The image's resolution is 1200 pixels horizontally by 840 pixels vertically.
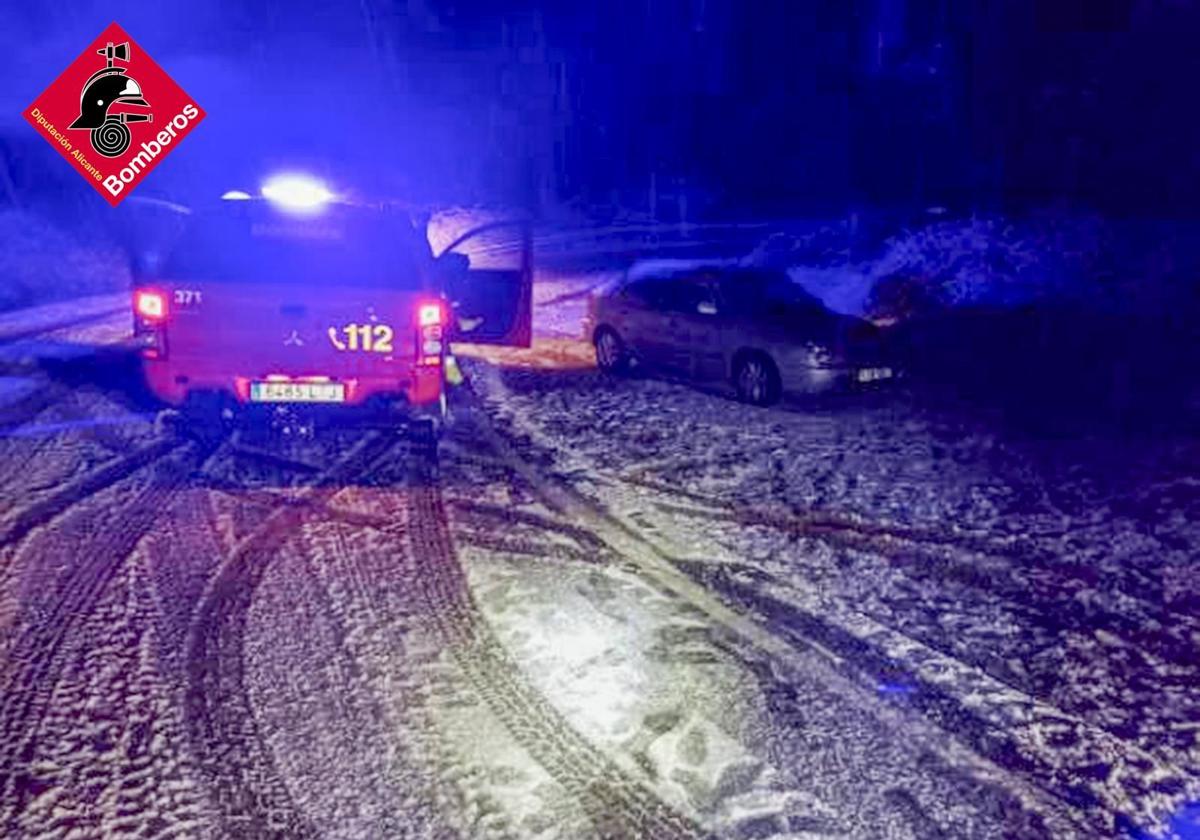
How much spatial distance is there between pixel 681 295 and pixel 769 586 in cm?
601

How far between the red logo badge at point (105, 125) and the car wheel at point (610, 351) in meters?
16.3

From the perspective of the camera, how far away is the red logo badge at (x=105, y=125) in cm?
2298

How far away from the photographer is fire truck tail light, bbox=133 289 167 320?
677cm

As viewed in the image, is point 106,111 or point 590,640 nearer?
point 590,640

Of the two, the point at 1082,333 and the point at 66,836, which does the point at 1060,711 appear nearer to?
the point at 66,836

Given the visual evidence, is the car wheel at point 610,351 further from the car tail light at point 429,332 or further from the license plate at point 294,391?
the license plate at point 294,391

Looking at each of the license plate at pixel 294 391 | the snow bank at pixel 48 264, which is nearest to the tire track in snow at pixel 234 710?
the license plate at pixel 294 391

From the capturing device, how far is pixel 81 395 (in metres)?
9.81

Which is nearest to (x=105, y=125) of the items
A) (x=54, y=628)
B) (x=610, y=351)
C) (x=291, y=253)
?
(x=610, y=351)

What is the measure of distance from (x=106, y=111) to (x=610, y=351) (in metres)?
19.3

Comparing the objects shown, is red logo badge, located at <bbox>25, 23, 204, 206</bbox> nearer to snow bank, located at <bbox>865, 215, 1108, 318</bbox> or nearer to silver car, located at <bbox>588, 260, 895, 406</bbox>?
silver car, located at <bbox>588, 260, 895, 406</bbox>

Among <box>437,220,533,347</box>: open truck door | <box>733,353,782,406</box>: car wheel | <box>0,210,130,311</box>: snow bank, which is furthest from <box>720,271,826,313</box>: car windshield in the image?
<box>0,210,130,311</box>: snow bank

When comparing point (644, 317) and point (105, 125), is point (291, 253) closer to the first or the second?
point (644, 317)

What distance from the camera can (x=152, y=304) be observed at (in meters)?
6.77
